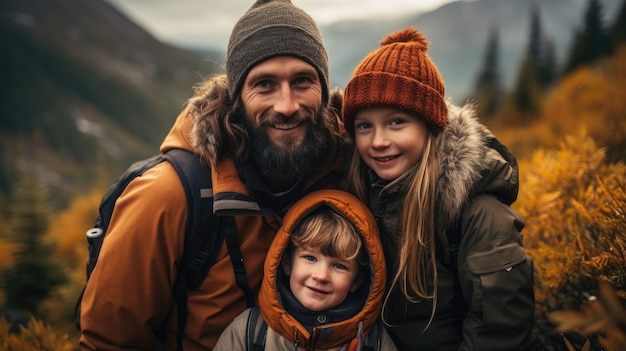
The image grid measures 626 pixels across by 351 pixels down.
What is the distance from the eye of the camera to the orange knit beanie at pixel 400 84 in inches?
115

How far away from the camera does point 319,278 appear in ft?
9.63

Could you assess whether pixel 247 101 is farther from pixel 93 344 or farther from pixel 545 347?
pixel 545 347

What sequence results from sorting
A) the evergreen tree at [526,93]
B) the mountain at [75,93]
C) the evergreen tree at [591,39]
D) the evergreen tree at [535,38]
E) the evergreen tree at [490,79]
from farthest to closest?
1. the mountain at [75,93]
2. the evergreen tree at [535,38]
3. the evergreen tree at [490,79]
4. the evergreen tree at [526,93]
5. the evergreen tree at [591,39]

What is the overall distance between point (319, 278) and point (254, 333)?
61 centimetres

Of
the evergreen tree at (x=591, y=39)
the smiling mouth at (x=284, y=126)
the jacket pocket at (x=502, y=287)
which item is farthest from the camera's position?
the evergreen tree at (x=591, y=39)

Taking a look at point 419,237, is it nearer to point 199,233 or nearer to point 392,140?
point 392,140

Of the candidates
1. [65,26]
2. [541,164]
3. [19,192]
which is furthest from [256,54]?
→ [65,26]

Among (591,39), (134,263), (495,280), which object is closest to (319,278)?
(495,280)

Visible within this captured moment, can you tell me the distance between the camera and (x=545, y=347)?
10.8 ft

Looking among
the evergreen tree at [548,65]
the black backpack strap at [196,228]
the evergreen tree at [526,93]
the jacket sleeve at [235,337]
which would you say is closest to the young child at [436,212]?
the jacket sleeve at [235,337]

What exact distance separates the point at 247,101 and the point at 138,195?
1.05m

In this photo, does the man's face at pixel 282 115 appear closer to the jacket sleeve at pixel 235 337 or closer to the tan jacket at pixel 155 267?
the tan jacket at pixel 155 267

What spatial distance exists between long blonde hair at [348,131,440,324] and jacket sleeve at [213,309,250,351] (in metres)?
1.03

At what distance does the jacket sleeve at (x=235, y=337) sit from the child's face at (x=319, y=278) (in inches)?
16.7
